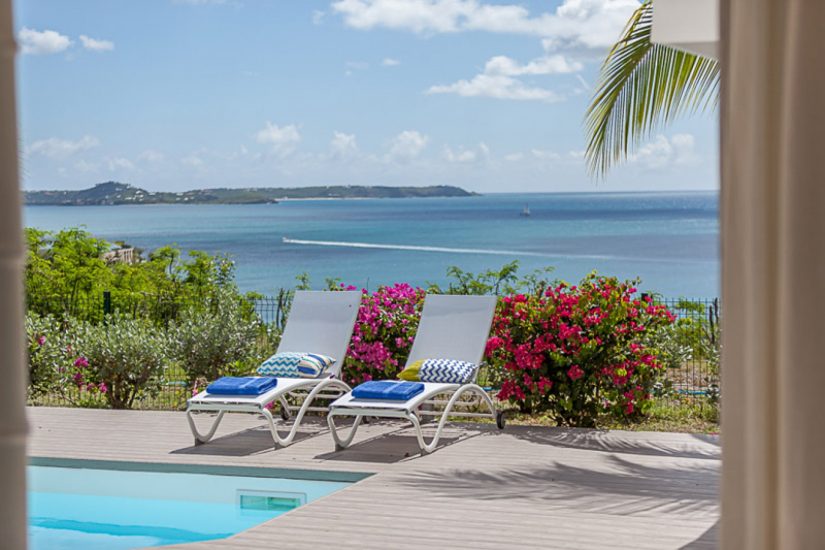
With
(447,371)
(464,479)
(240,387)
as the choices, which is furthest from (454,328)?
(464,479)

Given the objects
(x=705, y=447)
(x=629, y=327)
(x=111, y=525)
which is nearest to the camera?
(x=111, y=525)

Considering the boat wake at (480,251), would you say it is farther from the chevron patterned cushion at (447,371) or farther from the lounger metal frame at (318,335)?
the chevron patterned cushion at (447,371)

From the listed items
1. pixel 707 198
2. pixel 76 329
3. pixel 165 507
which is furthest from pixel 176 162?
pixel 165 507

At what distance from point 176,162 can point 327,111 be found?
27.5ft

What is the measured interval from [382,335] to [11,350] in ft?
23.6

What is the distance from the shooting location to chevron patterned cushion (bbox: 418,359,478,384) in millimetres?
7195

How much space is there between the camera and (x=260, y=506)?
5887 millimetres

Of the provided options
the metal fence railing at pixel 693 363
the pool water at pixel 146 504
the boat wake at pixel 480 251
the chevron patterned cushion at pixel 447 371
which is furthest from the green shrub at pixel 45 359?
the boat wake at pixel 480 251

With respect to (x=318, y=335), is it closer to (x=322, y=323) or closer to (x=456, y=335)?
(x=322, y=323)

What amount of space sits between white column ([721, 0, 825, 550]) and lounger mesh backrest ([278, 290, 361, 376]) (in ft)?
18.5

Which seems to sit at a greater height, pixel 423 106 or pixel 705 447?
pixel 423 106

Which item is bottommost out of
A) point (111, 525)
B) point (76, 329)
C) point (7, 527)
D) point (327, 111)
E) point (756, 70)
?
point (111, 525)

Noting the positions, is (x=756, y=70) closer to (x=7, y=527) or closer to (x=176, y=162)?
(x=7, y=527)

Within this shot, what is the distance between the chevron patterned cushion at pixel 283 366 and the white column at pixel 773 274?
548 cm
